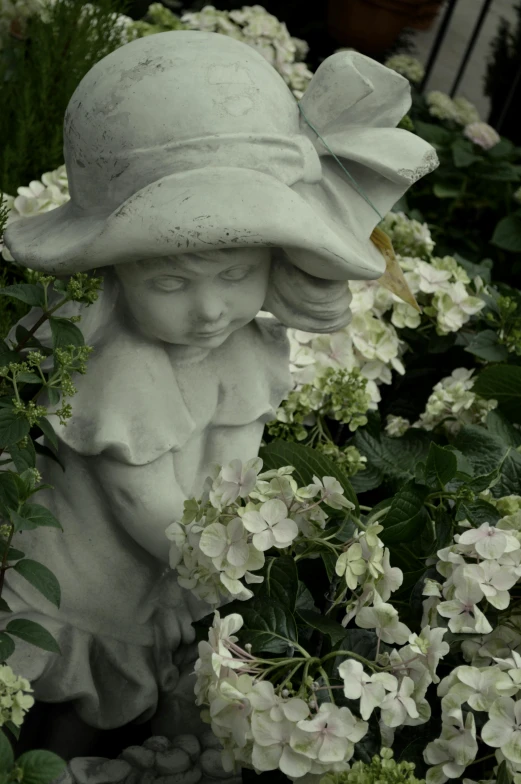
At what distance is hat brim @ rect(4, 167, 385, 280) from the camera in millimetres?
1075

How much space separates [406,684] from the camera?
1120mm

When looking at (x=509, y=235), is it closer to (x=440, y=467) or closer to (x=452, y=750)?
(x=440, y=467)

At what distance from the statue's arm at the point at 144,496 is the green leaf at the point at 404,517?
0.26 m

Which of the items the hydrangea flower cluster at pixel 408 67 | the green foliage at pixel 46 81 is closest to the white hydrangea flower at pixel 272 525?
the green foliage at pixel 46 81

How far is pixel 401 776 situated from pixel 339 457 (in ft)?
2.53

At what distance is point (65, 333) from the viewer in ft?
3.95

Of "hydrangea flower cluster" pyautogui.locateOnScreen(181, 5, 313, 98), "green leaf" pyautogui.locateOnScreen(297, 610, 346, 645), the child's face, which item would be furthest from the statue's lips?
"hydrangea flower cluster" pyautogui.locateOnScreen(181, 5, 313, 98)

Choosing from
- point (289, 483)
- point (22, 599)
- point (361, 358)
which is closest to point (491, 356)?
point (361, 358)

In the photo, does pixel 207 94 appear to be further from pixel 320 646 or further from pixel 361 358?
pixel 361 358

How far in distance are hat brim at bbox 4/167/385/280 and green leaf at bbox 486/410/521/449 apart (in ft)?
2.20

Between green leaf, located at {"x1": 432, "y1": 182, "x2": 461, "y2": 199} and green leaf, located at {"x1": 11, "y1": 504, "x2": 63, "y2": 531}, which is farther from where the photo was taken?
green leaf, located at {"x1": 432, "y1": 182, "x2": 461, "y2": 199}

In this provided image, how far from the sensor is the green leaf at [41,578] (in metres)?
1.16

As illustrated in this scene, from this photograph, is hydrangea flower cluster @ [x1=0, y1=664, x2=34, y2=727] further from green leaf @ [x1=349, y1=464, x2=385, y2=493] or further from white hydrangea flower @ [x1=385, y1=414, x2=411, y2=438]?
white hydrangea flower @ [x1=385, y1=414, x2=411, y2=438]

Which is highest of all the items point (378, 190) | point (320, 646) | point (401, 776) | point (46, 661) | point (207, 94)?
point (207, 94)
